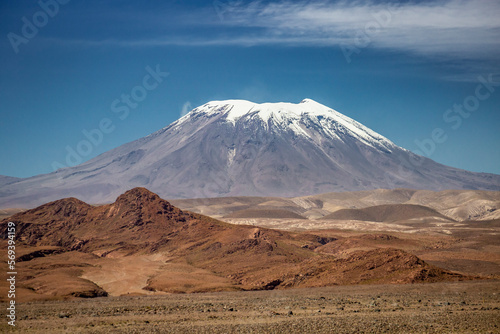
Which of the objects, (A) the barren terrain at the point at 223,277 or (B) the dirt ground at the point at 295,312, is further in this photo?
(A) the barren terrain at the point at 223,277

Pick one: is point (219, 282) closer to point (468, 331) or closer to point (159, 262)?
point (159, 262)

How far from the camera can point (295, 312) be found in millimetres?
22859

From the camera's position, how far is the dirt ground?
62.9 feet

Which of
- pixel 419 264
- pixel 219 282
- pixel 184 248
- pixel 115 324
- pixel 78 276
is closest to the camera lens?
pixel 115 324

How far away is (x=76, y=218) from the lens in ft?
217

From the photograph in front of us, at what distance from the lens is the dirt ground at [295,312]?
1917 centimetres

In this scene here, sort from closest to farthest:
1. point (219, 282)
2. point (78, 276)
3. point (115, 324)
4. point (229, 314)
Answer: point (115, 324), point (229, 314), point (219, 282), point (78, 276)

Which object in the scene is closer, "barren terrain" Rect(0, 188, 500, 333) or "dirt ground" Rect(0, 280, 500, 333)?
"dirt ground" Rect(0, 280, 500, 333)

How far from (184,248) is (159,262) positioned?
14.3 ft

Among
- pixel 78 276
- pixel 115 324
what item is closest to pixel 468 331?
pixel 115 324

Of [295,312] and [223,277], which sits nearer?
[295,312]

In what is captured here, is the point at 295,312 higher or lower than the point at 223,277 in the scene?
lower

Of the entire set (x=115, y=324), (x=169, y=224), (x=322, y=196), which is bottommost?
(x=115, y=324)

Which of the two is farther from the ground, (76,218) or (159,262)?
(76,218)
